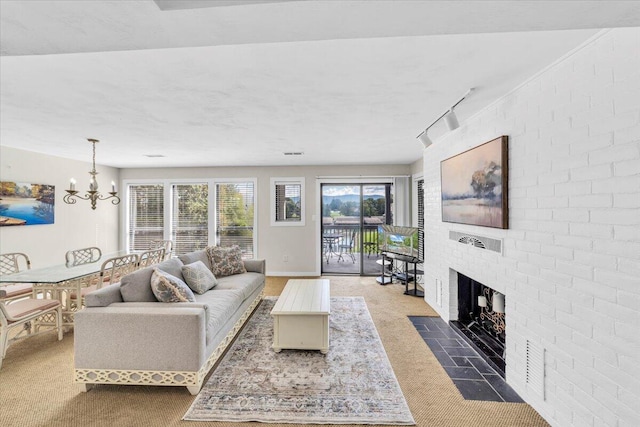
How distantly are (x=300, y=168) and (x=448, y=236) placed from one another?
339 centimetres

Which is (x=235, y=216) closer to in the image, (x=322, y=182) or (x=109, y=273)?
Result: (x=322, y=182)

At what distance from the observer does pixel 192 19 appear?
1.04 metres

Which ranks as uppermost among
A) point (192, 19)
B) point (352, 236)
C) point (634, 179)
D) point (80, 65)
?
point (80, 65)

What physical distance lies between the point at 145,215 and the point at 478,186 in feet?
20.9

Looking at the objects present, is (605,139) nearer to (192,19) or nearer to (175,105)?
(192,19)

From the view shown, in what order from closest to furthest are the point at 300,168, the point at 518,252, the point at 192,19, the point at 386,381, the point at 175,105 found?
the point at 192,19 → the point at 518,252 → the point at 386,381 → the point at 175,105 → the point at 300,168

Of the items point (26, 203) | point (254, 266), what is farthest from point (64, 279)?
point (26, 203)

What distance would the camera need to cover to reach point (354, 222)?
583 centimetres

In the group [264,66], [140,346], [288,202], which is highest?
[264,66]

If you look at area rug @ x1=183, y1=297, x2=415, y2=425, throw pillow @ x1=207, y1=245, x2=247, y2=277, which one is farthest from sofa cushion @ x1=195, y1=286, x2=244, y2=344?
throw pillow @ x1=207, y1=245, x2=247, y2=277

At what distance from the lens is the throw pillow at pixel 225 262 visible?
389cm

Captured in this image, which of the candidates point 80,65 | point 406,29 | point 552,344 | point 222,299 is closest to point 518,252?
point 552,344

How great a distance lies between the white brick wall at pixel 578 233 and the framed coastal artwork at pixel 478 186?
0.28 ft

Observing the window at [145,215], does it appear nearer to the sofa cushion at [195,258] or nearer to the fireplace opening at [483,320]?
the sofa cushion at [195,258]
